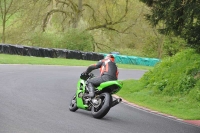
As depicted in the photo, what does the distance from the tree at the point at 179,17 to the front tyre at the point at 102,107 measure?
4503 millimetres

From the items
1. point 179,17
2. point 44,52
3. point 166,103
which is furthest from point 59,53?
point 179,17

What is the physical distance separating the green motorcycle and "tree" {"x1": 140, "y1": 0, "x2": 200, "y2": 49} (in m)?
4.11

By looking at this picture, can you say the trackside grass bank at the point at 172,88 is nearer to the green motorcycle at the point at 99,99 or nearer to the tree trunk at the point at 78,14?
the green motorcycle at the point at 99,99

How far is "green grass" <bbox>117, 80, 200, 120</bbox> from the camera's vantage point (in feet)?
50.5

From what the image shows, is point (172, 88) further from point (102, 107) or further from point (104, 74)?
point (102, 107)

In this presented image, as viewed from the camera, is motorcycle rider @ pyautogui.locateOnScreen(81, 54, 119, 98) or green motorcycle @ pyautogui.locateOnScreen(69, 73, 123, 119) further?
motorcycle rider @ pyautogui.locateOnScreen(81, 54, 119, 98)

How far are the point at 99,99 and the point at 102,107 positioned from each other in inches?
11.5

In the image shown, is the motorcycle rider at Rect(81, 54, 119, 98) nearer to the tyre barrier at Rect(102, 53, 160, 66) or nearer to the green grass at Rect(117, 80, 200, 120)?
the green grass at Rect(117, 80, 200, 120)

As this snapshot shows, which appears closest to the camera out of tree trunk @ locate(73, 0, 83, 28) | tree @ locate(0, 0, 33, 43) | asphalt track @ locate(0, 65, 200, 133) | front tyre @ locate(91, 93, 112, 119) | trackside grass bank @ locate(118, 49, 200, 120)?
asphalt track @ locate(0, 65, 200, 133)

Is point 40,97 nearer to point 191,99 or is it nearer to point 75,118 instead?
point 75,118

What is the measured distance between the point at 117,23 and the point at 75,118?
44.4 metres

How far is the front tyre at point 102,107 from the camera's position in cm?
1124

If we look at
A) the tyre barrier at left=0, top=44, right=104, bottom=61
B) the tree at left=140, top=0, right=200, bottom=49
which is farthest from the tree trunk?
the tree at left=140, top=0, right=200, bottom=49

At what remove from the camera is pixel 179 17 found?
15930mm
